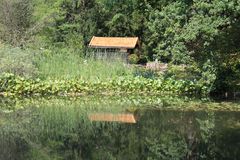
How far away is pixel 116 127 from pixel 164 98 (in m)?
6.21

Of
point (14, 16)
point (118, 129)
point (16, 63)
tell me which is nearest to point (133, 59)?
point (14, 16)

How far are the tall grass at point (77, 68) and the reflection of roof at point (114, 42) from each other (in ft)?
61.3

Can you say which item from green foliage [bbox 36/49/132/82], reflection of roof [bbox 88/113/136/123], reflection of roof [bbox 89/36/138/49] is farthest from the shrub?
reflection of roof [bbox 88/113/136/123]

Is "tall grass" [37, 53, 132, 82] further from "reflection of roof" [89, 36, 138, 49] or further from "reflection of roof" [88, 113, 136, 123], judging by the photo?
"reflection of roof" [89, 36, 138, 49]

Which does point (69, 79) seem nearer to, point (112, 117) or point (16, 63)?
point (16, 63)

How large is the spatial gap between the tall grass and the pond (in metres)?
3.51

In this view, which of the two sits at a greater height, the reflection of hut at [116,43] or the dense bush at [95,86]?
the dense bush at [95,86]

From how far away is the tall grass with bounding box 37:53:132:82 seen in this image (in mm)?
21203

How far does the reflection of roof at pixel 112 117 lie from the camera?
13.5 m

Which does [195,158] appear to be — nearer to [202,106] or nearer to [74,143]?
[74,143]

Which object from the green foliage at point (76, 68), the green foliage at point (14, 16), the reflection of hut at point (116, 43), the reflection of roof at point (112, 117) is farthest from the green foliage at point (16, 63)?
the reflection of hut at point (116, 43)

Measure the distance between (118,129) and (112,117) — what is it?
5.95ft

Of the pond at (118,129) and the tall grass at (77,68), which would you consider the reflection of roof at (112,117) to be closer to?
the pond at (118,129)

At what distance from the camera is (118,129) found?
39.9ft
